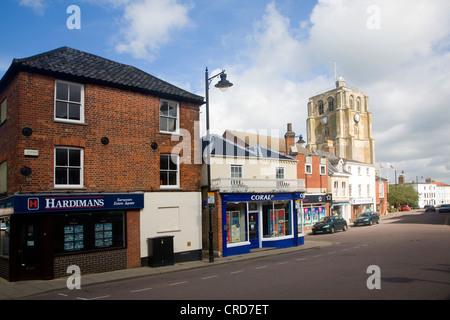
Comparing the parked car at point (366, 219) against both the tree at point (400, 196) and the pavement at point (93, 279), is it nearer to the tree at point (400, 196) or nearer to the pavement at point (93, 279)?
the pavement at point (93, 279)

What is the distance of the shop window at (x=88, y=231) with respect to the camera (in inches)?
543

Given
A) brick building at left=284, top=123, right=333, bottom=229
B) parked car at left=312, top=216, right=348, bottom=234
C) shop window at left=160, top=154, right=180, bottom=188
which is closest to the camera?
shop window at left=160, top=154, right=180, bottom=188

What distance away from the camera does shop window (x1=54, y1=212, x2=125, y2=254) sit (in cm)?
1380

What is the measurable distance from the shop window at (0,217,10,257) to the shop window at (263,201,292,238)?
44.8ft

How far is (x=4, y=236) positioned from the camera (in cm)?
1429

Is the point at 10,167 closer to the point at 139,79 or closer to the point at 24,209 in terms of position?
the point at 24,209

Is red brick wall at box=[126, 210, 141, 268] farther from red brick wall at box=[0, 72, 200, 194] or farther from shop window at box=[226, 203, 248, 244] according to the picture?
shop window at box=[226, 203, 248, 244]

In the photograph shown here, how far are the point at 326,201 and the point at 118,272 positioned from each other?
1125 inches

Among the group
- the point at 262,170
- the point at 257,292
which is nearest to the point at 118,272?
the point at 257,292

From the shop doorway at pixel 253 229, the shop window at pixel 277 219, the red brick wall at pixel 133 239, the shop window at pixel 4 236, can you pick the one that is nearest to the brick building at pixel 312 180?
the shop window at pixel 277 219

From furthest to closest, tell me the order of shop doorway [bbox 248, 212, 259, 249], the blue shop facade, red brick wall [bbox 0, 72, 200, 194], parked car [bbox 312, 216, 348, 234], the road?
parked car [bbox 312, 216, 348, 234] → shop doorway [bbox 248, 212, 259, 249] → the blue shop facade → red brick wall [bbox 0, 72, 200, 194] → the road

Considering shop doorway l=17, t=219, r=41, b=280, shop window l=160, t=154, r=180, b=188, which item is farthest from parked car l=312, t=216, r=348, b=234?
shop doorway l=17, t=219, r=41, b=280

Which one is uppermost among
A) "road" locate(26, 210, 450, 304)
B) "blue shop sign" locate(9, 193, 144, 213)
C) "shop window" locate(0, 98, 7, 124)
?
"shop window" locate(0, 98, 7, 124)

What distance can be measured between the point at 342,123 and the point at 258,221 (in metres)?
79.3
